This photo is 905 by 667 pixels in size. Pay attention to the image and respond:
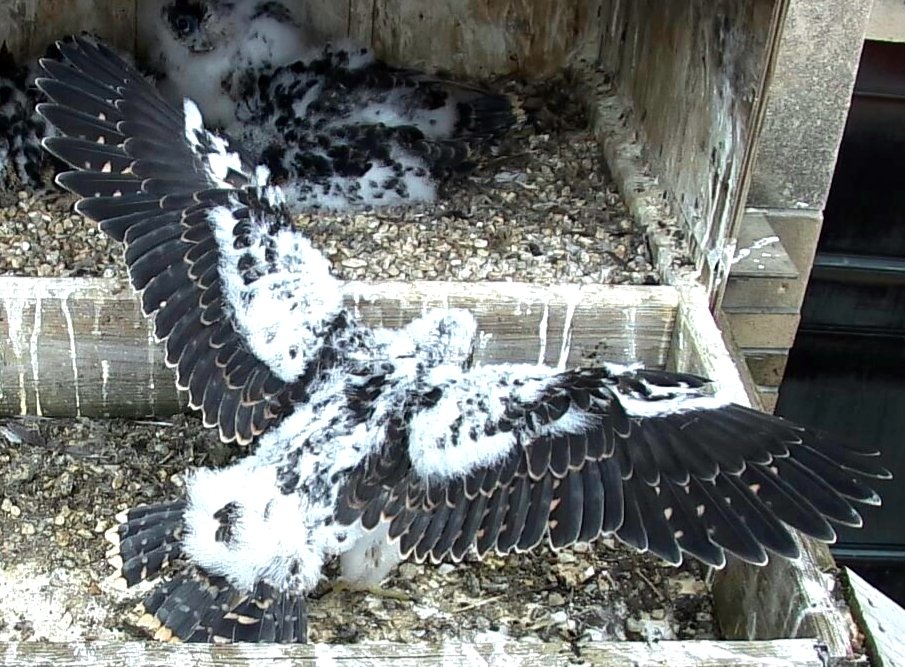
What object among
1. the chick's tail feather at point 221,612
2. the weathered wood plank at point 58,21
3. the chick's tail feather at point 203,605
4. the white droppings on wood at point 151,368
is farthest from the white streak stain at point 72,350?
the weathered wood plank at point 58,21

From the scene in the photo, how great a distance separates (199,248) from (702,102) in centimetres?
110

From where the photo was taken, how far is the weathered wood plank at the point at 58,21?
2.79 meters

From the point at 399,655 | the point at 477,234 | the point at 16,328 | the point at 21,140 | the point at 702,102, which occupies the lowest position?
the point at 399,655

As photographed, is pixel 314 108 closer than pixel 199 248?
No

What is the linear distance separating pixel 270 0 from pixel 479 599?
175cm

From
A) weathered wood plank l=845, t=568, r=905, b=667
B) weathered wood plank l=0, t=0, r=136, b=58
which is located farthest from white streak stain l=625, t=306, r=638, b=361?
weathered wood plank l=0, t=0, r=136, b=58

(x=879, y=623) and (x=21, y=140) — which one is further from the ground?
(x=21, y=140)

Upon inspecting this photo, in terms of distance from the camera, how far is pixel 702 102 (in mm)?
2318

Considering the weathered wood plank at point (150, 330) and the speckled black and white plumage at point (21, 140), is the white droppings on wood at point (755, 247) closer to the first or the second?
the weathered wood plank at point (150, 330)

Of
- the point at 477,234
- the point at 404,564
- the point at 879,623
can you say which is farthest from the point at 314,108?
the point at 879,623

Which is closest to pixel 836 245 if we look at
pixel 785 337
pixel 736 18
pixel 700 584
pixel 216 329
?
pixel 785 337

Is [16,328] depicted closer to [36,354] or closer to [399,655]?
[36,354]

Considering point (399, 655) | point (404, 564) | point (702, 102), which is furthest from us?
point (702, 102)

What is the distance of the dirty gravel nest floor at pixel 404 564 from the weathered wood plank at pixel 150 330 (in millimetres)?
71
